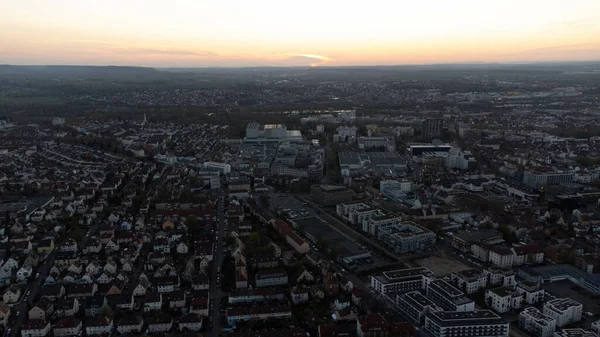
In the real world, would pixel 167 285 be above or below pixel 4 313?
below

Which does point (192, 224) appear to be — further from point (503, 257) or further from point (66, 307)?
point (503, 257)

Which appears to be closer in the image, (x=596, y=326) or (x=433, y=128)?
(x=596, y=326)

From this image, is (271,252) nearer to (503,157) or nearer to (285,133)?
(503,157)

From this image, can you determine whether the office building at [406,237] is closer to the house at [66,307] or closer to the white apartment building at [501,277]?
the white apartment building at [501,277]

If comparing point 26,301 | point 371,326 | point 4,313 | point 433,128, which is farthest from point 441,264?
point 433,128

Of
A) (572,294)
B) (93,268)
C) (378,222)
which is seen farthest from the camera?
(378,222)

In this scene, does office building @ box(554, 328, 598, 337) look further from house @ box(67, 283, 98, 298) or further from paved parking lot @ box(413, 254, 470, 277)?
house @ box(67, 283, 98, 298)
